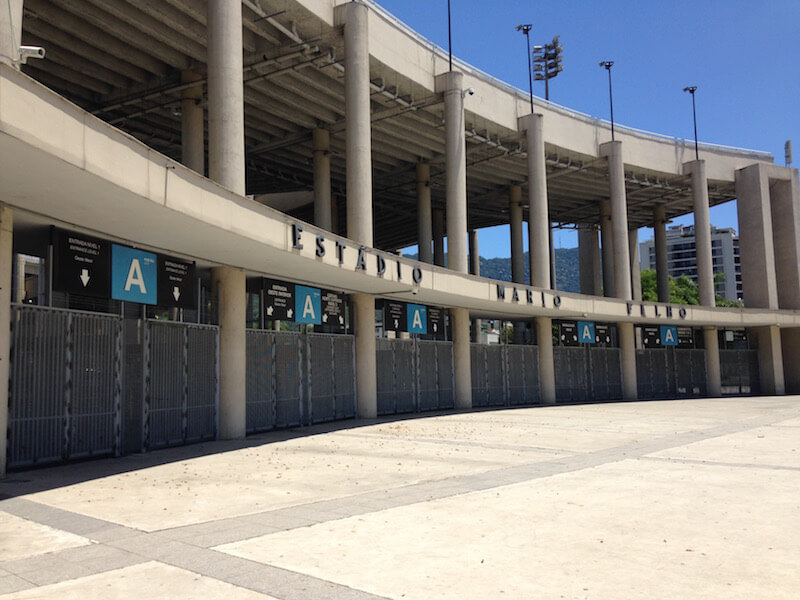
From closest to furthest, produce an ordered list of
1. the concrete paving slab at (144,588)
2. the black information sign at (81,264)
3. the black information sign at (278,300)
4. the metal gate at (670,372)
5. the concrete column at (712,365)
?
the concrete paving slab at (144,588), the black information sign at (81,264), the black information sign at (278,300), the concrete column at (712,365), the metal gate at (670,372)

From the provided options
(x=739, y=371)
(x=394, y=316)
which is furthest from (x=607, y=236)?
(x=394, y=316)

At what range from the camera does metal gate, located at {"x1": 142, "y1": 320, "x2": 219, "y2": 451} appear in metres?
15.9

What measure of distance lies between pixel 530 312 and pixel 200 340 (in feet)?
61.9

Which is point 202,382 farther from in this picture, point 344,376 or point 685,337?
point 685,337

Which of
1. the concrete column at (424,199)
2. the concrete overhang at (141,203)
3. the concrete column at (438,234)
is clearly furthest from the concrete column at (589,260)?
the concrete overhang at (141,203)

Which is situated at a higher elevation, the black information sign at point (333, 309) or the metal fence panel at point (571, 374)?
the black information sign at point (333, 309)

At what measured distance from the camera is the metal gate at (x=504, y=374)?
32.1 meters

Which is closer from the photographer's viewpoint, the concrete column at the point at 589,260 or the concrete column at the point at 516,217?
the concrete column at the point at 516,217

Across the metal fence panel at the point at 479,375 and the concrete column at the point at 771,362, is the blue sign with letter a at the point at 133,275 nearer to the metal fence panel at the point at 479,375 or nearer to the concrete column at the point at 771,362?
the metal fence panel at the point at 479,375

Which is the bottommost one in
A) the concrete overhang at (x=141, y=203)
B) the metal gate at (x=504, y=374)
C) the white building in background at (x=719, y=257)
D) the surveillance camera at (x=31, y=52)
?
the metal gate at (x=504, y=374)

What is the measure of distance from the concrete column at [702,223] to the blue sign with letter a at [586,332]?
907 cm

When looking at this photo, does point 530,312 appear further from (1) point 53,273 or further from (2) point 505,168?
(1) point 53,273

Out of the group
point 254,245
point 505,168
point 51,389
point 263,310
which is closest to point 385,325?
point 263,310

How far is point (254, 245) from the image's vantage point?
15133 mm
